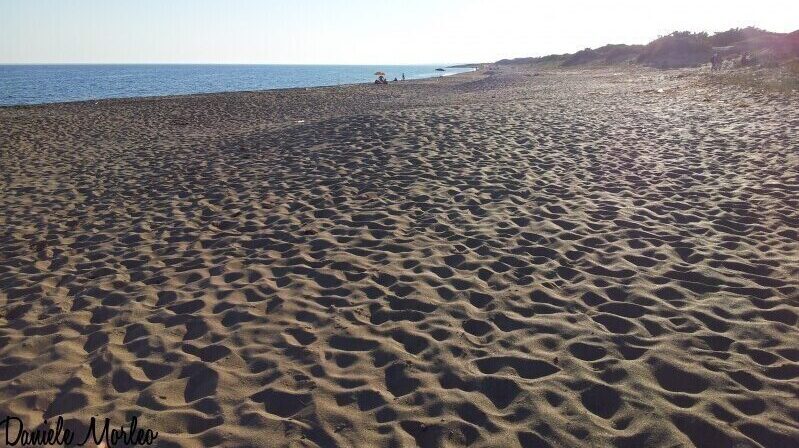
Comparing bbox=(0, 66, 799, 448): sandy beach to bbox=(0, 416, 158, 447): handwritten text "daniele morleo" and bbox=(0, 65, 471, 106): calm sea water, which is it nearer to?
bbox=(0, 416, 158, 447): handwritten text "daniele morleo"

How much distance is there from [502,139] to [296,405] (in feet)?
32.5

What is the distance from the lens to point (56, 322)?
4656 millimetres

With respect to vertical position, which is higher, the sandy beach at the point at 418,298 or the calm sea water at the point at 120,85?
the calm sea water at the point at 120,85

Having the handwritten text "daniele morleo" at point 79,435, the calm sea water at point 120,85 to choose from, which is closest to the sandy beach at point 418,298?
the handwritten text "daniele morleo" at point 79,435

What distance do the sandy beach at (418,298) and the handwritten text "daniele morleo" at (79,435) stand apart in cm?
7

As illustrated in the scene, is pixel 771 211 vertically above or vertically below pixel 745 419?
above

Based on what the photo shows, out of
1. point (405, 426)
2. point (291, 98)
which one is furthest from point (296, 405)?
point (291, 98)

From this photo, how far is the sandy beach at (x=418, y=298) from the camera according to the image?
328 centimetres

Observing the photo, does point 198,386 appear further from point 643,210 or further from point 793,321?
point 643,210

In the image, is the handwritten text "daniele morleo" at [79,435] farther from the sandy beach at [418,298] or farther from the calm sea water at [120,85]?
the calm sea water at [120,85]

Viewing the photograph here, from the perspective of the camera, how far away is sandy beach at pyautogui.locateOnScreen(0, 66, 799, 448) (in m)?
3.28

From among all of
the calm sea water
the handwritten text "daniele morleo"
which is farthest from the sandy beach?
the calm sea water

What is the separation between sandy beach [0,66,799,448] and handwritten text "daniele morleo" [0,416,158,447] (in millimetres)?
70

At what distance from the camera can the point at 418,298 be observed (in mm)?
4836
